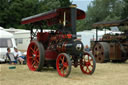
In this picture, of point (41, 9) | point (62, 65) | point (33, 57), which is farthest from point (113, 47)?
point (41, 9)

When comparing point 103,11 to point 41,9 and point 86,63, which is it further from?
point 86,63

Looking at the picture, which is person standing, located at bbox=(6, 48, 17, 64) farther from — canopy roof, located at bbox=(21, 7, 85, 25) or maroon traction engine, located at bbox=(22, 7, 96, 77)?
canopy roof, located at bbox=(21, 7, 85, 25)

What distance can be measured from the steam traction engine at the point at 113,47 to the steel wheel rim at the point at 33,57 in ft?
14.7

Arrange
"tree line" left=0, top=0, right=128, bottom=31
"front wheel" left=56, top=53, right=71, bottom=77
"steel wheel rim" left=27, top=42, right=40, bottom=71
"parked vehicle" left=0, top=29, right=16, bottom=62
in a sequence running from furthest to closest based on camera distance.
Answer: "tree line" left=0, top=0, right=128, bottom=31 < "parked vehicle" left=0, top=29, right=16, bottom=62 < "steel wheel rim" left=27, top=42, right=40, bottom=71 < "front wheel" left=56, top=53, right=71, bottom=77

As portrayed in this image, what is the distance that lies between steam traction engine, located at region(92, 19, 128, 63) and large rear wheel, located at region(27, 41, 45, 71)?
451 centimetres

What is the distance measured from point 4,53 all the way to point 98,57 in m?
4.97

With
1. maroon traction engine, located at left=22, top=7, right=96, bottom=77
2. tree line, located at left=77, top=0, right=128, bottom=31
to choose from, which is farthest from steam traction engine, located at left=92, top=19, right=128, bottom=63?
tree line, located at left=77, top=0, right=128, bottom=31

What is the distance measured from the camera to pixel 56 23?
350 inches

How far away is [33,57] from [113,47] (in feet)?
16.0

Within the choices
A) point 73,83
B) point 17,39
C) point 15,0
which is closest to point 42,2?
point 15,0

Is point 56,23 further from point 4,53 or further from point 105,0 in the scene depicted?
point 105,0

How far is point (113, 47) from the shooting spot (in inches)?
493

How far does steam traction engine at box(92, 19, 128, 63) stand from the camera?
12328 millimetres

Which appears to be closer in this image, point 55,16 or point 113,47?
point 55,16
